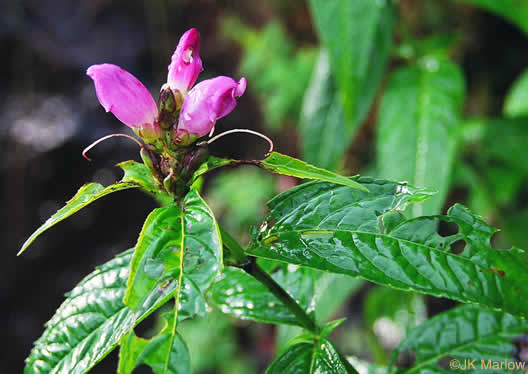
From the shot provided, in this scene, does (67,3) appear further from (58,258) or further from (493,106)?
(493,106)

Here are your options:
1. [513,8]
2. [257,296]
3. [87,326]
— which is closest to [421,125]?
[513,8]

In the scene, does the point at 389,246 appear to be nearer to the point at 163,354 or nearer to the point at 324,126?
the point at 163,354

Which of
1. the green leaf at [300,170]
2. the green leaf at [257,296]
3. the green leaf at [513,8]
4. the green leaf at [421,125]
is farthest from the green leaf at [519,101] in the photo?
the green leaf at [300,170]

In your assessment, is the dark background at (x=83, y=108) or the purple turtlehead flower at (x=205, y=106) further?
the dark background at (x=83, y=108)

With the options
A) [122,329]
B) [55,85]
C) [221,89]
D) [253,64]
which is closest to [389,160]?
[221,89]

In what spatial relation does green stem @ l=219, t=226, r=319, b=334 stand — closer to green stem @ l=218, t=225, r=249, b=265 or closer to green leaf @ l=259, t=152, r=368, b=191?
green stem @ l=218, t=225, r=249, b=265

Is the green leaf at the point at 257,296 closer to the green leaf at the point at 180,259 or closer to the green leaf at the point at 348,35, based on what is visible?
the green leaf at the point at 180,259
